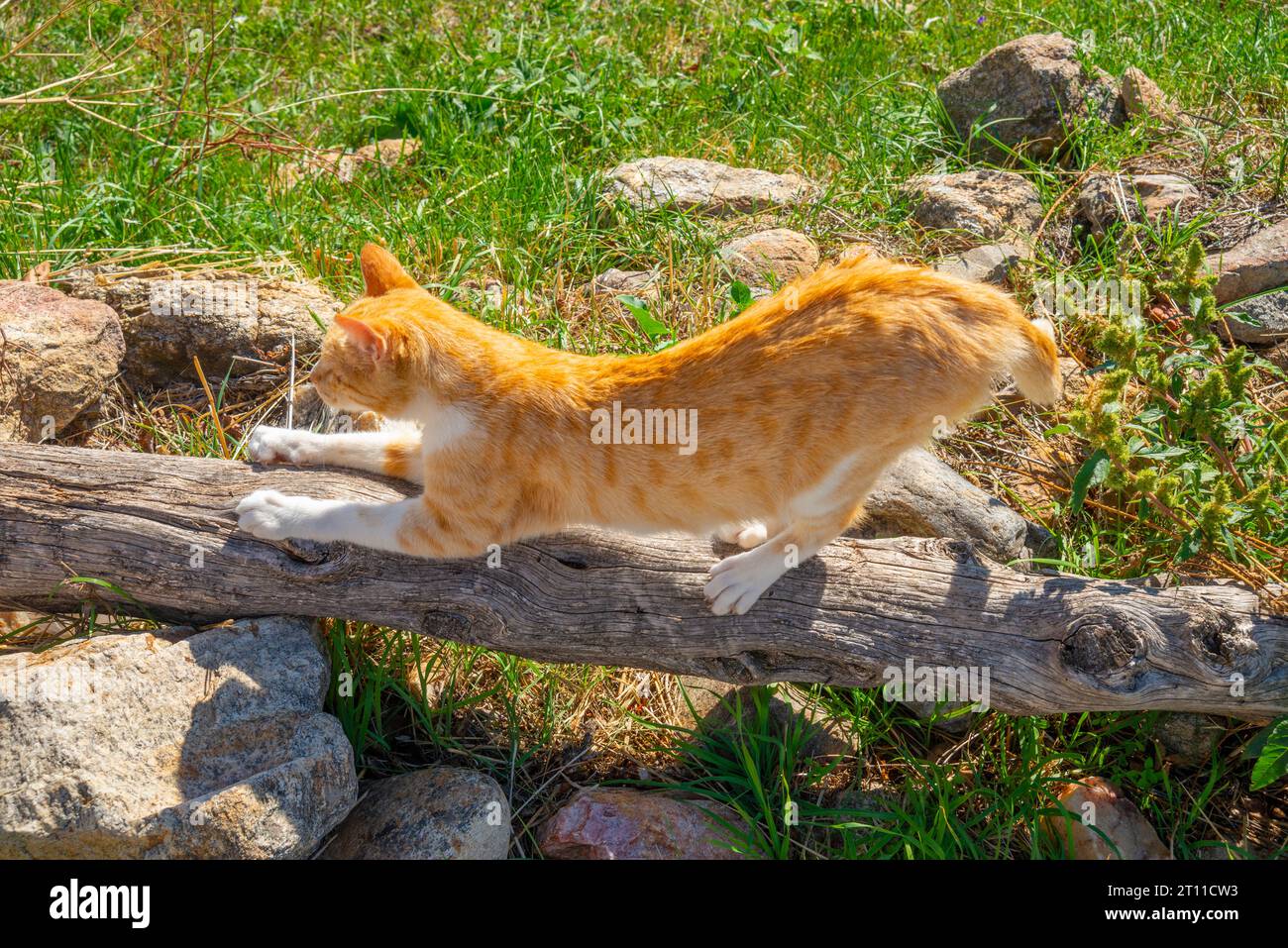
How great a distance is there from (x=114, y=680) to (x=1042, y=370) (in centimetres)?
299

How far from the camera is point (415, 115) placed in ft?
19.9

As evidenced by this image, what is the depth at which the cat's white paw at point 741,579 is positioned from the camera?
3242mm

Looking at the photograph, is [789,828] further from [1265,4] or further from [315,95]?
[1265,4]

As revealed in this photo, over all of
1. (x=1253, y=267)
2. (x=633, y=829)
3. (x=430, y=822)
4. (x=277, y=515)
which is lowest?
(x=633, y=829)

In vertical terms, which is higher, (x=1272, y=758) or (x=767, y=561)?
(x=767, y=561)

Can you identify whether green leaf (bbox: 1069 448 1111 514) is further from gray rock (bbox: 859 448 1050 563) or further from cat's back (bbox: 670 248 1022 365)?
cat's back (bbox: 670 248 1022 365)

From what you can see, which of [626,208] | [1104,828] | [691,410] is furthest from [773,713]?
[626,208]

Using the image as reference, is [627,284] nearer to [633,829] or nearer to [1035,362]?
[1035,362]

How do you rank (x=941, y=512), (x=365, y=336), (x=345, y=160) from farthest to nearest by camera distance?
(x=345, y=160)
(x=941, y=512)
(x=365, y=336)

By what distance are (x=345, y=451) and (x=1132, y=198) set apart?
160 inches

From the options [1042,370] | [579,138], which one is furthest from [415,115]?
[1042,370]

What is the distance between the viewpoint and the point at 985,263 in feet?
15.9

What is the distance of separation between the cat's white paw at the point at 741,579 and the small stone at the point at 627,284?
6.11 ft

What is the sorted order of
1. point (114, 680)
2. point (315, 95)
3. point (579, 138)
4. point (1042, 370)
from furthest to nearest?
point (315, 95) → point (579, 138) → point (1042, 370) → point (114, 680)
